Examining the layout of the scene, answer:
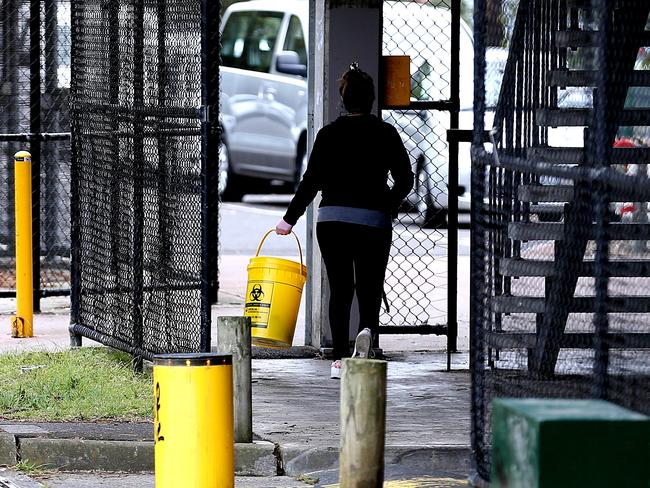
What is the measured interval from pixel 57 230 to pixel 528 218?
20.0ft

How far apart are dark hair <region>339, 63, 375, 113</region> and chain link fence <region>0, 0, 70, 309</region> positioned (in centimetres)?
410

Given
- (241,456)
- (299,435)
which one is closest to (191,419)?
(241,456)

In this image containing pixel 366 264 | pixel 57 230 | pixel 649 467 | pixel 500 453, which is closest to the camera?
pixel 649 467

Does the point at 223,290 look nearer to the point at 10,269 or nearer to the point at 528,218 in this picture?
the point at 10,269

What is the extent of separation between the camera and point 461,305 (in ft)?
40.8

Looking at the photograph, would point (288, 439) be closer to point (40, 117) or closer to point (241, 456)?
point (241, 456)

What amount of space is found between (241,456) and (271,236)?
11.9 m

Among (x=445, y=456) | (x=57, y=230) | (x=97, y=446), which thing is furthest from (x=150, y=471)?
(x=57, y=230)

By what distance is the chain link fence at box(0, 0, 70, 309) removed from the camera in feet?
38.9

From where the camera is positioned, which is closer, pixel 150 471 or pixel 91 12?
pixel 150 471

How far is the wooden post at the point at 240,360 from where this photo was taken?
262 inches

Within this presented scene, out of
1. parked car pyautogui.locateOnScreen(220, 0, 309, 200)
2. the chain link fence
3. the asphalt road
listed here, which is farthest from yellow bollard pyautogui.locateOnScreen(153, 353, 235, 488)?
parked car pyautogui.locateOnScreen(220, 0, 309, 200)

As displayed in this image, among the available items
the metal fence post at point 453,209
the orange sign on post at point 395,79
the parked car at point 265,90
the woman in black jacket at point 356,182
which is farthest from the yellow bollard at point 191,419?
the parked car at point 265,90

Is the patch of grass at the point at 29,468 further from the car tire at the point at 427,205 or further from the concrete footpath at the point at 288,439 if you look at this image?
the car tire at the point at 427,205
